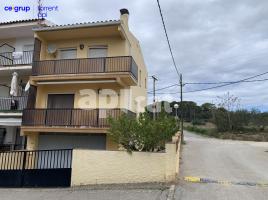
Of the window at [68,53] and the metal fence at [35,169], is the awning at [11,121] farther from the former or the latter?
the window at [68,53]

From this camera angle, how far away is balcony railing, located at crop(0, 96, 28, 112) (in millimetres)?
17359

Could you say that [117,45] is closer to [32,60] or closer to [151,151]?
[32,60]

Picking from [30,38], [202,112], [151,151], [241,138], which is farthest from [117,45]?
[202,112]

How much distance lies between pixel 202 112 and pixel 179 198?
6360cm

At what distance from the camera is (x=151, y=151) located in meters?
10.7

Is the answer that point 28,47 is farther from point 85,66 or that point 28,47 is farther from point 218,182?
point 218,182

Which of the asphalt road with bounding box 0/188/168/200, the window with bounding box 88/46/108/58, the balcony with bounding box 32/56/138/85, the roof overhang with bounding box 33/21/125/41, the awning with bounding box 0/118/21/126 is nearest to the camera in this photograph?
the asphalt road with bounding box 0/188/168/200

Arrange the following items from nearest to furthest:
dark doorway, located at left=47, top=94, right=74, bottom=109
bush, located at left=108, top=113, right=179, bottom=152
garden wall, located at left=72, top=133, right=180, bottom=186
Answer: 1. garden wall, located at left=72, top=133, right=180, bottom=186
2. bush, located at left=108, top=113, right=179, bottom=152
3. dark doorway, located at left=47, top=94, right=74, bottom=109

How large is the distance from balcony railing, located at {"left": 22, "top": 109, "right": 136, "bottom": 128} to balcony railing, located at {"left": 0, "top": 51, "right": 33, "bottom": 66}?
367cm

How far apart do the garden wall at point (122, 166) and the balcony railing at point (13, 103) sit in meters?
8.14

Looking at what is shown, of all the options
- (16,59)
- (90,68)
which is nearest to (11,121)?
(16,59)

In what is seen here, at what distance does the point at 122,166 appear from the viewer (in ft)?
34.0

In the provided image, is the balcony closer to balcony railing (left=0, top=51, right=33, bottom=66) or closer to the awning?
balcony railing (left=0, top=51, right=33, bottom=66)

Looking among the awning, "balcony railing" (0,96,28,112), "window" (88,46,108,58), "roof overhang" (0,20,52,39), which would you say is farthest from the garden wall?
"roof overhang" (0,20,52,39)
